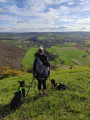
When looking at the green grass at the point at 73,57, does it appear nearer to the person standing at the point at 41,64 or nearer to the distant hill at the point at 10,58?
the distant hill at the point at 10,58

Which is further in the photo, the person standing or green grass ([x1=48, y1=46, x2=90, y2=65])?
green grass ([x1=48, y1=46, x2=90, y2=65])

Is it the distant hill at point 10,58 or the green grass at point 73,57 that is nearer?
the distant hill at point 10,58

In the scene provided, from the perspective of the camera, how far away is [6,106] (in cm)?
569

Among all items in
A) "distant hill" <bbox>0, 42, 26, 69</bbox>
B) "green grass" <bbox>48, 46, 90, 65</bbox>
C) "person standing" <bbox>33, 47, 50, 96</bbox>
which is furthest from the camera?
"green grass" <bbox>48, 46, 90, 65</bbox>

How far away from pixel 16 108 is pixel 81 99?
4281 millimetres

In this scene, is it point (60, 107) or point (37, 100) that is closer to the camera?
point (60, 107)

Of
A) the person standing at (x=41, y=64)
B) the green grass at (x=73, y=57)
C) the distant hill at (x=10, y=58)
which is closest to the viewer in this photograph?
the person standing at (x=41, y=64)

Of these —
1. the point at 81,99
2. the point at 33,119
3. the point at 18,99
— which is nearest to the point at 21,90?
the point at 18,99

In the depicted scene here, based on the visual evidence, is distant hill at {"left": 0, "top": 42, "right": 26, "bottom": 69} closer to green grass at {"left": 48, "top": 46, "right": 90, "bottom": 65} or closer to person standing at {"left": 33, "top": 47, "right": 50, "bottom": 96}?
green grass at {"left": 48, "top": 46, "right": 90, "bottom": 65}

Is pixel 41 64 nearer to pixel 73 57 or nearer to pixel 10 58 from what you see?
pixel 73 57

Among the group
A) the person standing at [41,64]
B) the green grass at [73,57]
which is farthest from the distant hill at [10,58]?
the person standing at [41,64]

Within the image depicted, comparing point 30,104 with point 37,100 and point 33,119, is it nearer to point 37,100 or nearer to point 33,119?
point 37,100

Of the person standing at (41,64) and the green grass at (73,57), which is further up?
the person standing at (41,64)

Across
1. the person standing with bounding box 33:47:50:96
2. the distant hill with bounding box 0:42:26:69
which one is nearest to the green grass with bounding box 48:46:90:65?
the distant hill with bounding box 0:42:26:69
